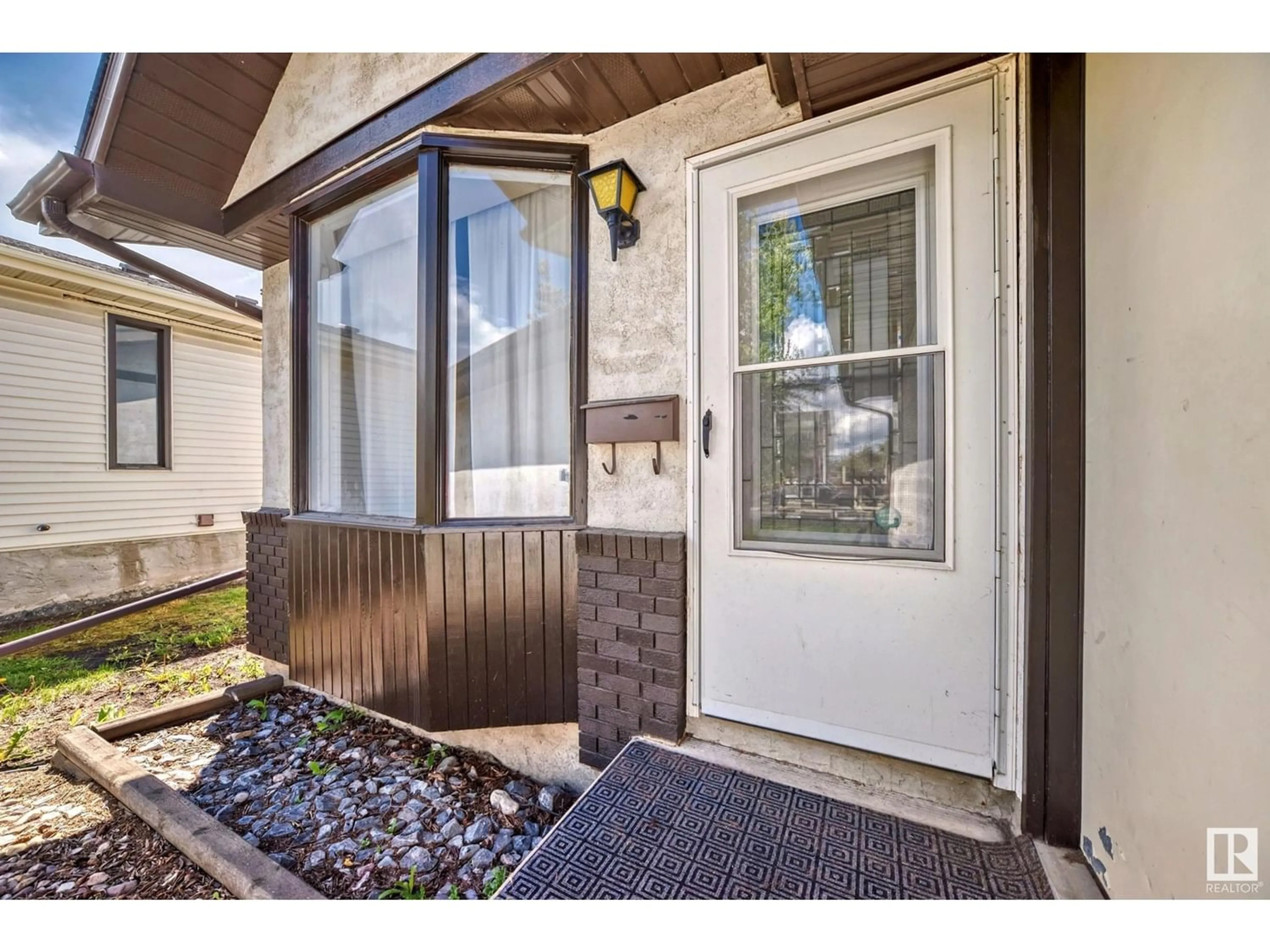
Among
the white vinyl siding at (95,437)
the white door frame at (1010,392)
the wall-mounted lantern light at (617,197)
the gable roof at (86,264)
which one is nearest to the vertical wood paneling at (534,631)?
the wall-mounted lantern light at (617,197)

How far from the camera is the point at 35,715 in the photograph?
285cm

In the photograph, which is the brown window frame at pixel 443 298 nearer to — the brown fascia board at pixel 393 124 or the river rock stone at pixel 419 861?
the brown fascia board at pixel 393 124

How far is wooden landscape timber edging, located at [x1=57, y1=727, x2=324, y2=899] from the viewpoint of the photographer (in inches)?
60.4

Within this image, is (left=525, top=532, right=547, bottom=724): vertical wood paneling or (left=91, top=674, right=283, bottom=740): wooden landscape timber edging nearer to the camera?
(left=525, top=532, right=547, bottom=724): vertical wood paneling

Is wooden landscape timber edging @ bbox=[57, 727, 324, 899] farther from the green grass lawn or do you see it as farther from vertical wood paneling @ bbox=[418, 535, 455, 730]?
vertical wood paneling @ bbox=[418, 535, 455, 730]

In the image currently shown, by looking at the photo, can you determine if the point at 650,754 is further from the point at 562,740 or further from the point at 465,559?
the point at 465,559

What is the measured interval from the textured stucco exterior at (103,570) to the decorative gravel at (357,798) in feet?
13.2

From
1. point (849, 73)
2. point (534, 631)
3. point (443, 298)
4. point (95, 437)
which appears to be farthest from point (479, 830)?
point (95, 437)

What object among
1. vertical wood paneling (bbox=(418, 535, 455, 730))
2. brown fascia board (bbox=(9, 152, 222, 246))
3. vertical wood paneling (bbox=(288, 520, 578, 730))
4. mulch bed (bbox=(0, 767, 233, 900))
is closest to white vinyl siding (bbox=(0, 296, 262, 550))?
brown fascia board (bbox=(9, 152, 222, 246))

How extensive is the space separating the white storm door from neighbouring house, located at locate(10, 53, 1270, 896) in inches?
0.4
